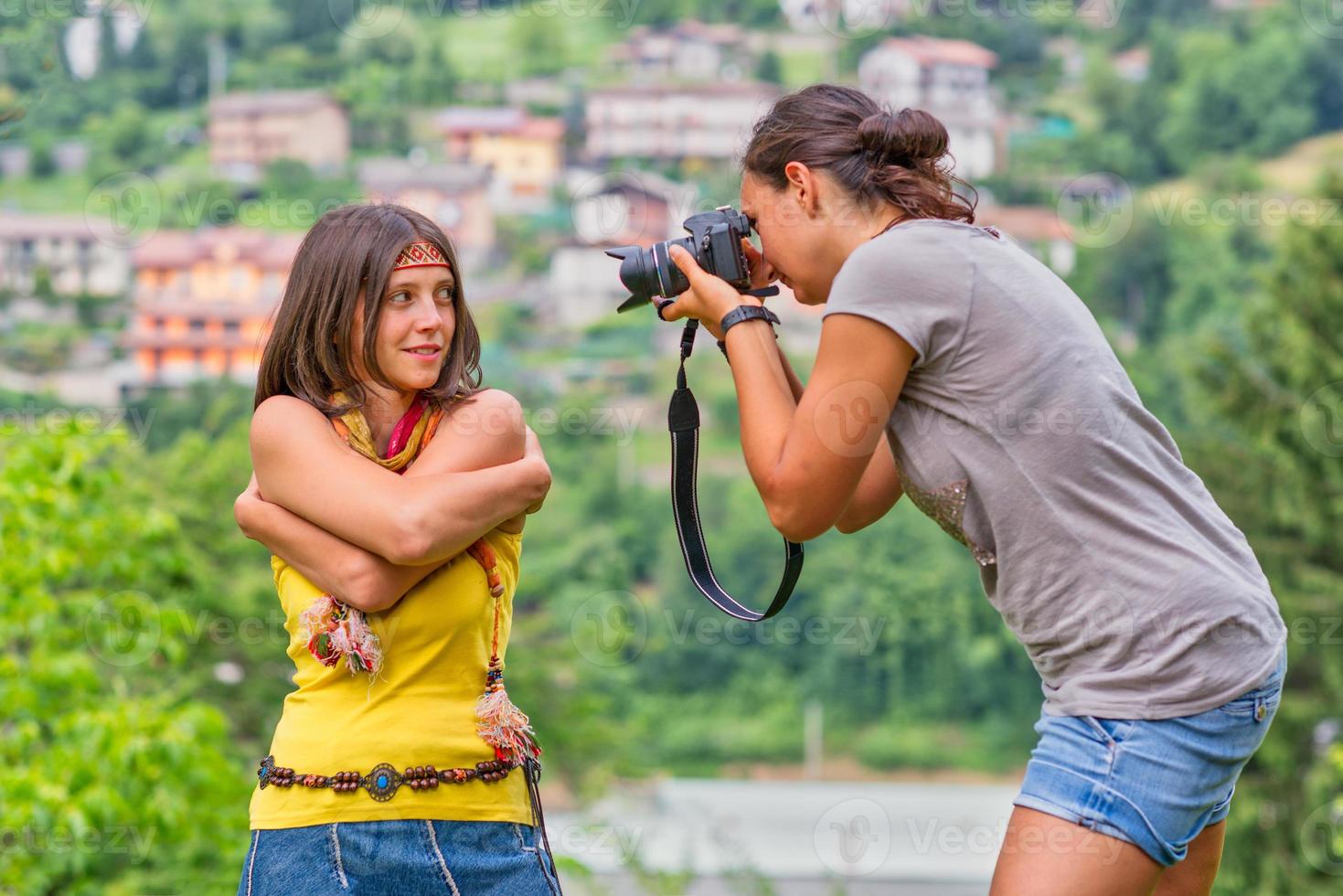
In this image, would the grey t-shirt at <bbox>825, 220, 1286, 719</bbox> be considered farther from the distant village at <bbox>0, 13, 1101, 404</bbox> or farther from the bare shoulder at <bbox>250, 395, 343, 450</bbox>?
the distant village at <bbox>0, 13, 1101, 404</bbox>

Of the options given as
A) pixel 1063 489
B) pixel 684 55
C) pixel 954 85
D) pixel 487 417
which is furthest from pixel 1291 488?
pixel 684 55

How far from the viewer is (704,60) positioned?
123 feet

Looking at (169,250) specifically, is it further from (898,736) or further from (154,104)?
(898,736)

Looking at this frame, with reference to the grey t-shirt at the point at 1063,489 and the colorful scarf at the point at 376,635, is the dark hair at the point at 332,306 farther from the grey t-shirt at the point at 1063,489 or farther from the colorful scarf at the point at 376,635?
the grey t-shirt at the point at 1063,489

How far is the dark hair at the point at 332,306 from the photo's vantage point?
180 cm

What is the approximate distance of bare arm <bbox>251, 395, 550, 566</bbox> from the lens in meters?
1.68

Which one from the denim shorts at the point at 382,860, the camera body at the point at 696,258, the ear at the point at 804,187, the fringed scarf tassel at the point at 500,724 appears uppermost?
the ear at the point at 804,187

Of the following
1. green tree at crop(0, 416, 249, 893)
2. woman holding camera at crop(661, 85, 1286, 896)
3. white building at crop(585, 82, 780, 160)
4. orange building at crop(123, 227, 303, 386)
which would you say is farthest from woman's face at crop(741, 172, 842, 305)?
white building at crop(585, 82, 780, 160)

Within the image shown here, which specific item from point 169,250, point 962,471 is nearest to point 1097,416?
point 962,471

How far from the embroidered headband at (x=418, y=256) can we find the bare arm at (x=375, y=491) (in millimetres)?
206

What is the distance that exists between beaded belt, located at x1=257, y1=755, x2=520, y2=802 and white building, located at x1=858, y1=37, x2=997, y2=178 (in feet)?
113

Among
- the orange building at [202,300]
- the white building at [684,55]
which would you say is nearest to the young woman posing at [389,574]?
the orange building at [202,300]

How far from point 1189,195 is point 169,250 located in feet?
74.6

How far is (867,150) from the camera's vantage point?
6.07ft
